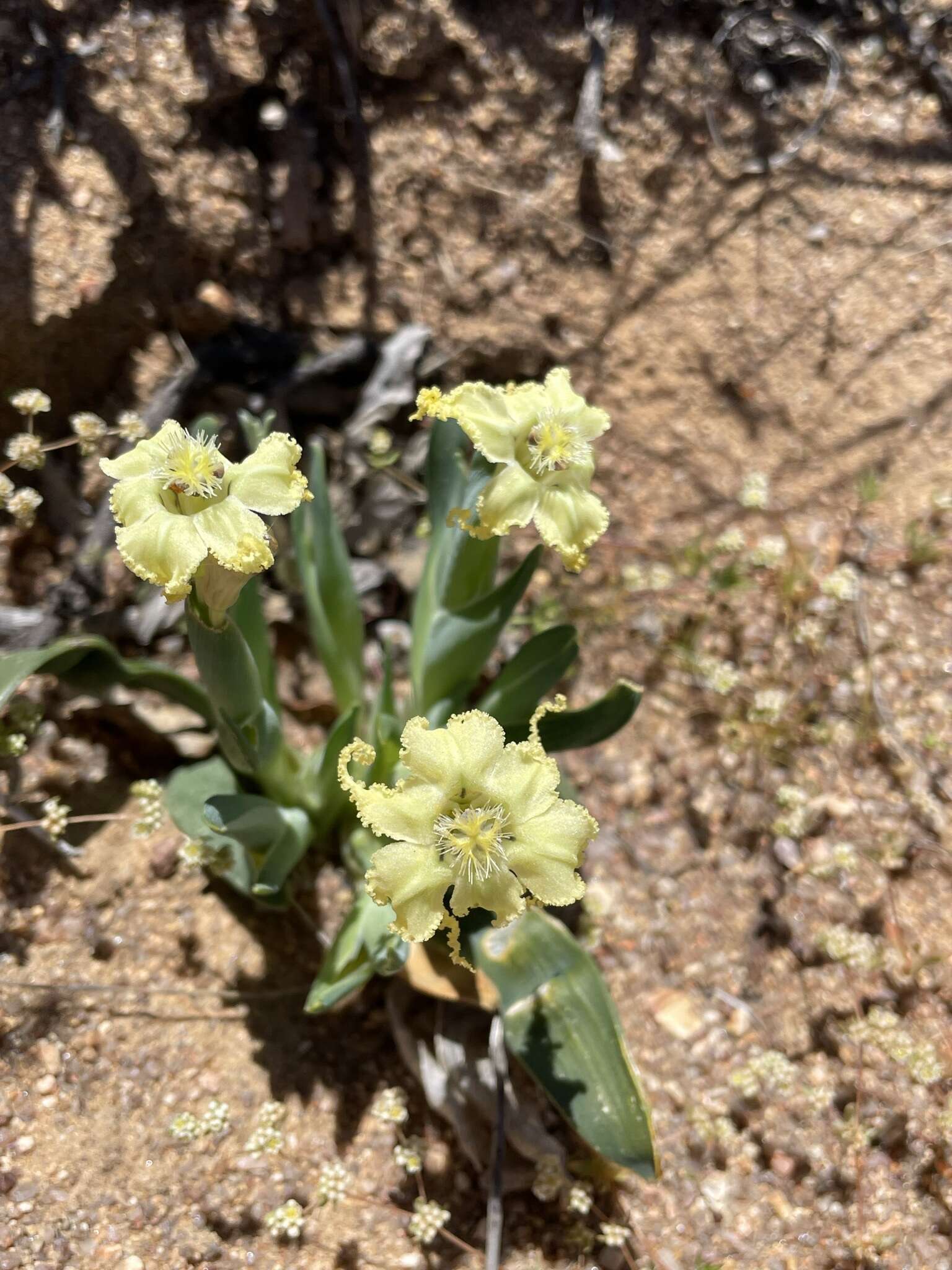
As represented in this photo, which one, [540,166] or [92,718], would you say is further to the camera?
[540,166]

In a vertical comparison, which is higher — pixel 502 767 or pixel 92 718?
pixel 502 767

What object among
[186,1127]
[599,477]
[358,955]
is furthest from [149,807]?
[599,477]

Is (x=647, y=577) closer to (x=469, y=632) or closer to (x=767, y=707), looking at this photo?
(x=767, y=707)

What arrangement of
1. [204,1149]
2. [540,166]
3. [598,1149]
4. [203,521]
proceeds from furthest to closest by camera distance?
[540,166], [204,1149], [598,1149], [203,521]

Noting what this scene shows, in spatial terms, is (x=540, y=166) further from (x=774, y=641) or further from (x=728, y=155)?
(x=774, y=641)

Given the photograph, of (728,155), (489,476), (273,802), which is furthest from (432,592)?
(728,155)
